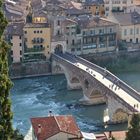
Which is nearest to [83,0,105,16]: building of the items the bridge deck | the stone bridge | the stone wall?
the stone bridge

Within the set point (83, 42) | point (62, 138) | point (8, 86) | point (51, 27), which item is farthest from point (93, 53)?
point (8, 86)

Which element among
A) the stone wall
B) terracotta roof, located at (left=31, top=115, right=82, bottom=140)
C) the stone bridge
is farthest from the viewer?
the stone wall

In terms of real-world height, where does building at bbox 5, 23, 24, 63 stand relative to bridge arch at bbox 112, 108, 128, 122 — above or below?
above

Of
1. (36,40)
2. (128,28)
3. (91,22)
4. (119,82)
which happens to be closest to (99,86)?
(119,82)

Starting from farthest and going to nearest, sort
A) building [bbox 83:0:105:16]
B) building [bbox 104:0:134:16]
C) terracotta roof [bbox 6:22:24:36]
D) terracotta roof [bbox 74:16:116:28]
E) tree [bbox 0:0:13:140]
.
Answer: building [bbox 104:0:134:16] < building [bbox 83:0:105:16] < terracotta roof [bbox 74:16:116:28] < terracotta roof [bbox 6:22:24:36] < tree [bbox 0:0:13:140]

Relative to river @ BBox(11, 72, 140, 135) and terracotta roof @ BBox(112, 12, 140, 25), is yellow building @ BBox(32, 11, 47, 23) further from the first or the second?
terracotta roof @ BBox(112, 12, 140, 25)

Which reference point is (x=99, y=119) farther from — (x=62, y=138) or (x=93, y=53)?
(x=93, y=53)
